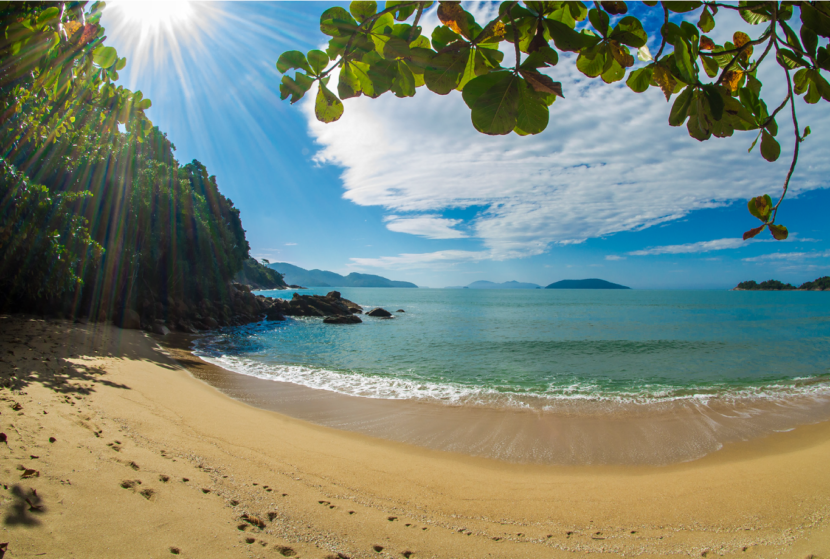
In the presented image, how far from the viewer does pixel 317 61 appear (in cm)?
112

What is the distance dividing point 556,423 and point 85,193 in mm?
13708

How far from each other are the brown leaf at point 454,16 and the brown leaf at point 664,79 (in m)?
0.72

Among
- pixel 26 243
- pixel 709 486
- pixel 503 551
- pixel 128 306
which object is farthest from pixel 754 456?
pixel 128 306

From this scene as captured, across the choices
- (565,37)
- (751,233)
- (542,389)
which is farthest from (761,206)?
(542,389)

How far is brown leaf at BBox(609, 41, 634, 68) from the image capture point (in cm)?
105

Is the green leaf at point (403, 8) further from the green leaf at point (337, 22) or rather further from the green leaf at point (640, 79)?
the green leaf at point (640, 79)

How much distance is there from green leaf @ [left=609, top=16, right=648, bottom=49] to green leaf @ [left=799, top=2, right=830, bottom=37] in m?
0.50

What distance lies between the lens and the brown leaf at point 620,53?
3.43 feet

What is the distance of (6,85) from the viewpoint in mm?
3422

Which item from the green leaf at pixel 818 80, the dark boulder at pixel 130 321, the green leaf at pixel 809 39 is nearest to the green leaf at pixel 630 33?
the green leaf at pixel 809 39

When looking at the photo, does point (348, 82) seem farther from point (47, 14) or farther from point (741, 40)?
point (47, 14)

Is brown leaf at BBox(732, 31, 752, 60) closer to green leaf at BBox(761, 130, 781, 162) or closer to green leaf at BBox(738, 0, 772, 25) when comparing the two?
green leaf at BBox(738, 0, 772, 25)

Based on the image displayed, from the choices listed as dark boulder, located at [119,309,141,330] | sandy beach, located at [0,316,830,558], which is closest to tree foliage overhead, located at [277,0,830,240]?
sandy beach, located at [0,316,830,558]

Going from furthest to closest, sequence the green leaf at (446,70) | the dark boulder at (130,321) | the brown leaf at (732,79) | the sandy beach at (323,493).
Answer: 1. the dark boulder at (130,321)
2. the sandy beach at (323,493)
3. the brown leaf at (732,79)
4. the green leaf at (446,70)
